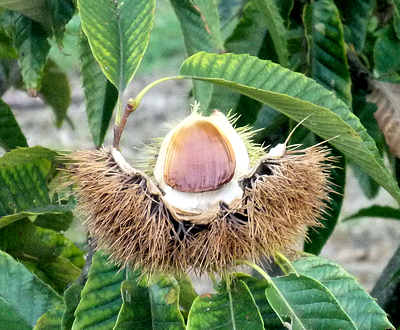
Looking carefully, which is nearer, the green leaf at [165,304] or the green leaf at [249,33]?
the green leaf at [165,304]

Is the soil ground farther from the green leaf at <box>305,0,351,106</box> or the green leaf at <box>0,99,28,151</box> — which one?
the green leaf at <box>305,0,351,106</box>

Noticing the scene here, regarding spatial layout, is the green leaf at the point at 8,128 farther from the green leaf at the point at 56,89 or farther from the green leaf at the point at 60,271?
the green leaf at the point at 56,89

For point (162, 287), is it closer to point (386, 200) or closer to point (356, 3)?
point (356, 3)

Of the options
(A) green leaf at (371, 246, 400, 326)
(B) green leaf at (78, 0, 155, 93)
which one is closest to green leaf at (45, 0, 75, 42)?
(B) green leaf at (78, 0, 155, 93)

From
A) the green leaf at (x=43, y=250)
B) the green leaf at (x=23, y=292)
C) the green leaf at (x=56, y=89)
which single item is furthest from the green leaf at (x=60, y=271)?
the green leaf at (x=56, y=89)

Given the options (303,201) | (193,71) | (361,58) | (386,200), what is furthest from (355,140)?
(386,200)
